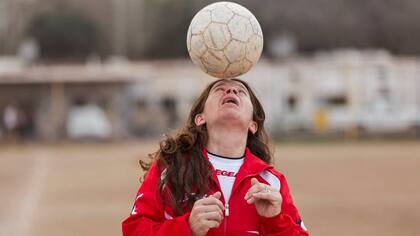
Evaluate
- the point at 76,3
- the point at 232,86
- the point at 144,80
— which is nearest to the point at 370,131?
the point at 144,80

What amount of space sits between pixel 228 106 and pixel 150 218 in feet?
1.84

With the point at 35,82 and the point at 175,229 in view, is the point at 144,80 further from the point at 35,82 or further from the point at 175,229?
the point at 175,229

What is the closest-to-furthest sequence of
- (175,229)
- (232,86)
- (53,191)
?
(175,229), (232,86), (53,191)

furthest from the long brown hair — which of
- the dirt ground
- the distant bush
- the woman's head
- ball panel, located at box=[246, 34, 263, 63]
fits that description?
the distant bush

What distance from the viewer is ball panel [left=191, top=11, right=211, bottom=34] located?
3.06m

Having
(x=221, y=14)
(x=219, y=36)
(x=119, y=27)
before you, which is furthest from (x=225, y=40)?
(x=119, y=27)

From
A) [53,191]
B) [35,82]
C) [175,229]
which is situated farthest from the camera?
[35,82]

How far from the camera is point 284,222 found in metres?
2.71

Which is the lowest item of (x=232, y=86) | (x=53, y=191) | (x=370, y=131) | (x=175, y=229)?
(x=370, y=131)

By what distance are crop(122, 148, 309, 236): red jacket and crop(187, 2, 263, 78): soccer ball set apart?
460mm

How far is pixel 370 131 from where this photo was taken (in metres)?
31.8

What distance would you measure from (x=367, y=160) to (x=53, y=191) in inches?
369

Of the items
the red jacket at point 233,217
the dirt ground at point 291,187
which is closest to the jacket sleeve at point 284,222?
the red jacket at point 233,217

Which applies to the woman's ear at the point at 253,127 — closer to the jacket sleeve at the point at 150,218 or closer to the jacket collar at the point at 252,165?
the jacket collar at the point at 252,165
